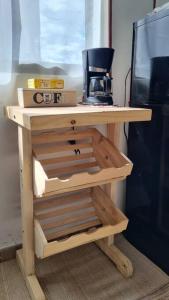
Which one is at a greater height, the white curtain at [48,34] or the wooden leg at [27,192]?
the white curtain at [48,34]

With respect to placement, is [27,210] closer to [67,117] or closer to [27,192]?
[27,192]

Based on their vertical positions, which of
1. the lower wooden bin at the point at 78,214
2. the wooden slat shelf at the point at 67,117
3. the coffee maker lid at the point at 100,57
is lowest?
the lower wooden bin at the point at 78,214

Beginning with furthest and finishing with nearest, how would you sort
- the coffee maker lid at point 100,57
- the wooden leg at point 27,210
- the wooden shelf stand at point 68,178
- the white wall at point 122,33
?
the white wall at point 122,33
the coffee maker lid at point 100,57
the wooden leg at point 27,210
the wooden shelf stand at point 68,178

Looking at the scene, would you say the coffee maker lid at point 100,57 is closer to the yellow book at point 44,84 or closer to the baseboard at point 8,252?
the yellow book at point 44,84

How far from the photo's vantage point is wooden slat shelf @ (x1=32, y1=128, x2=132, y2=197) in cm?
88

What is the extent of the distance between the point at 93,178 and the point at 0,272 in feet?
2.31

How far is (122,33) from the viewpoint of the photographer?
1.30 m

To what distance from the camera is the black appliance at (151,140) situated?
42.3 inches

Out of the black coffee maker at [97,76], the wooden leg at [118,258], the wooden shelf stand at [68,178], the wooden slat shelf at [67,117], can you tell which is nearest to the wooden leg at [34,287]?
the wooden shelf stand at [68,178]

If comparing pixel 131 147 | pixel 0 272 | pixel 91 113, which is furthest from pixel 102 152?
pixel 0 272

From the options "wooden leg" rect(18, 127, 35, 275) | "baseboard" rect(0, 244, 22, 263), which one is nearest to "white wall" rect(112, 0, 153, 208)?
"wooden leg" rect(18, 127, 35, 275)

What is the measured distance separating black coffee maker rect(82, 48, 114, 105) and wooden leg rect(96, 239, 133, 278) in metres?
0.74

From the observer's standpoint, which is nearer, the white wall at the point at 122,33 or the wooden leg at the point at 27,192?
the wooden leg at the point at 27,192

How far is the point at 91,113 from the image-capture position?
83cm
